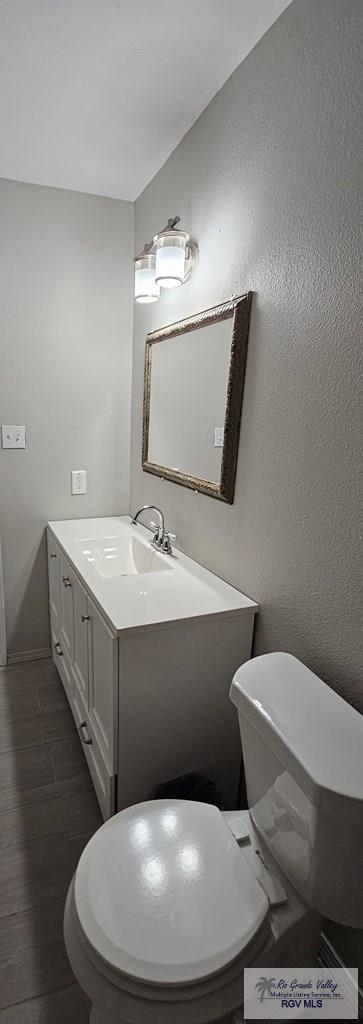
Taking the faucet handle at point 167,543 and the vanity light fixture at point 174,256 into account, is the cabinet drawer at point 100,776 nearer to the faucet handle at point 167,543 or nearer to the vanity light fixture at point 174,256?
the faucet handle at point 167,543

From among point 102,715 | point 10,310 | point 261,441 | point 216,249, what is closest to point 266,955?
point 102,715

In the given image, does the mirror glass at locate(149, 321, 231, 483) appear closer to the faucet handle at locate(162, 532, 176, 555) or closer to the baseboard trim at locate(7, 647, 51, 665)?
the faucet handle at locate(162, 532, 176, 555)

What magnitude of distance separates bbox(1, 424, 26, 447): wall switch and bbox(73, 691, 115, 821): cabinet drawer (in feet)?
3.92

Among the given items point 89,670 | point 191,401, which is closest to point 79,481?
point 191,401

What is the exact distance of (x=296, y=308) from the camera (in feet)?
3.75

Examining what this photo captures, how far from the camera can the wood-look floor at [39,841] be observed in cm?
111

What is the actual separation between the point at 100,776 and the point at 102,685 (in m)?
0.30

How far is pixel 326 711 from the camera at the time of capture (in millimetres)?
910

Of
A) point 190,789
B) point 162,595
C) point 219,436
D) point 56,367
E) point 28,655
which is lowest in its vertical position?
point 28,655

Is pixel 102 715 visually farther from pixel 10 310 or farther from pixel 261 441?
pixel 10 310

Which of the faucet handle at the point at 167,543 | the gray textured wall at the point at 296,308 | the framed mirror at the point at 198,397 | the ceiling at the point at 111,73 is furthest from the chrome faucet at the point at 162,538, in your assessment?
the ceiling at the point at 111,73

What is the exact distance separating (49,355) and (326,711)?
75.4 inches

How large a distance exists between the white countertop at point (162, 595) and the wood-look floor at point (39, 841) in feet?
2.49

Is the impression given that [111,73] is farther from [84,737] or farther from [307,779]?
[84,737]
